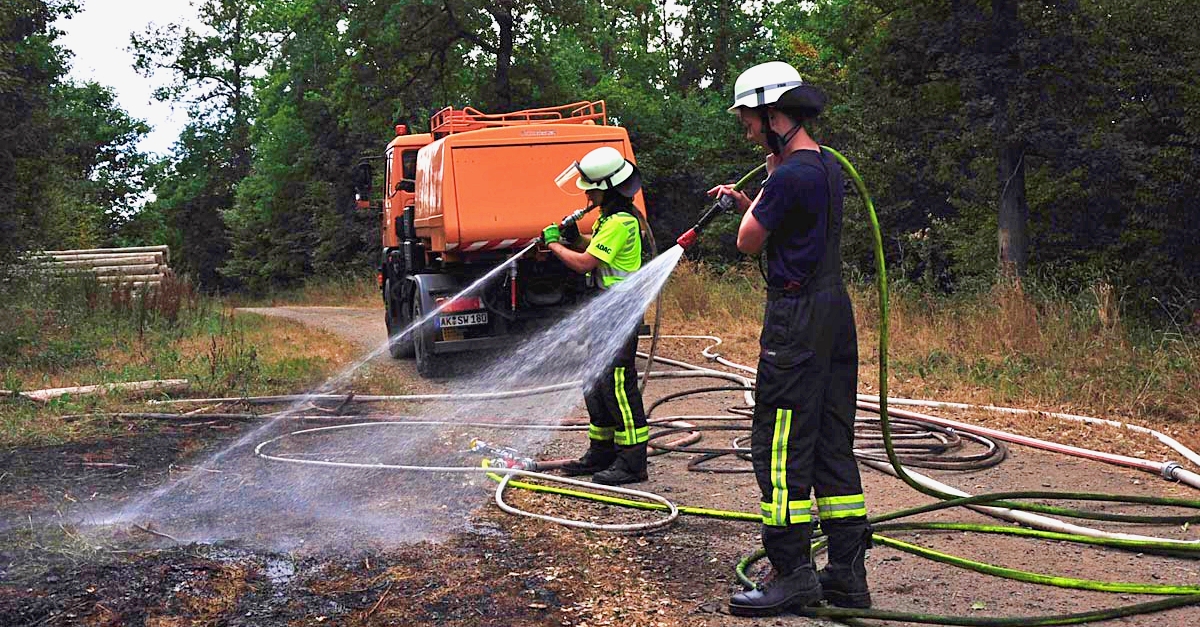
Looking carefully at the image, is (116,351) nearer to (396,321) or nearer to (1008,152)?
(396,321)

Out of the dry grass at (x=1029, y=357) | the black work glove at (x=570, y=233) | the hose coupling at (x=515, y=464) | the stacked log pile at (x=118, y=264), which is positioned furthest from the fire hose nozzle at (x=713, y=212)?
the stacked log pile at (x=118, y=264)

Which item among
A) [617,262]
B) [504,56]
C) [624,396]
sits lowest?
[624,396]

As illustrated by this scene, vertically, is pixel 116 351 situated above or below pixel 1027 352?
above

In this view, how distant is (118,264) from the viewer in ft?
62.8

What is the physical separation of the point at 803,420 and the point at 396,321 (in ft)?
31.4

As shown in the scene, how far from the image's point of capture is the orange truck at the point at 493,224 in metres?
9.77

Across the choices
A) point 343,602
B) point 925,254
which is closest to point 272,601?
point 343,602

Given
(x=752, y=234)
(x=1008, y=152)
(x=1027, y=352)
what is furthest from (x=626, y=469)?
(x=1008, y=152)

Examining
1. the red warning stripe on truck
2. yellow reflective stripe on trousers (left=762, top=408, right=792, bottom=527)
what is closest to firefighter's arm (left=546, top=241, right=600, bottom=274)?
yellow reflective stripe on trousers (left=762, top=408, right=792, bottom=527)

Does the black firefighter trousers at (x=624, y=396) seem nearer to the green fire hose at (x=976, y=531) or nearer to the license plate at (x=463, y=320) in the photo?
the green fire hose at (x=976, y=531)

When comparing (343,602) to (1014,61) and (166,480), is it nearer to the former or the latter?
(166,480)

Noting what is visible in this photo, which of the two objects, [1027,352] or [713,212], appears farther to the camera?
[1027,352]

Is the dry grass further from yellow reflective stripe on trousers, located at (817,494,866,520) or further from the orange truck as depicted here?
yellow reflective stripe on trousers, located at (817,494,866,520)

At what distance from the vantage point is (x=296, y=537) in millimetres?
4953
